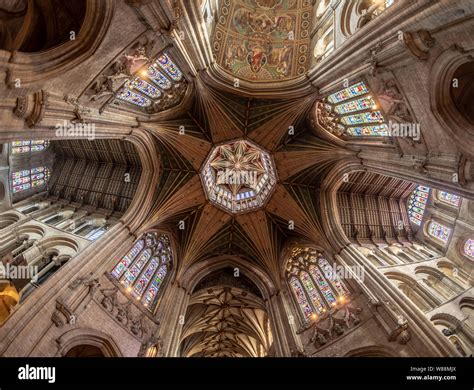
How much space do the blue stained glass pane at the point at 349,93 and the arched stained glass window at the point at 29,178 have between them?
58.9 ft

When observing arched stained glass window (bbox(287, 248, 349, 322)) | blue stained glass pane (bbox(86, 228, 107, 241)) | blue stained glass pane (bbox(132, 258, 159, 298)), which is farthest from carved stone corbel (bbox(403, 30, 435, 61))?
blue stained glass pane (bbox(132, 258, 159, 298))

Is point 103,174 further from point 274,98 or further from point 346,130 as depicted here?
point 346,130

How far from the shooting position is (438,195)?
15539 millimetres

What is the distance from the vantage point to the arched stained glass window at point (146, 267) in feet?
42.9

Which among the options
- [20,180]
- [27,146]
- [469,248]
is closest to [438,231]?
[469,248]

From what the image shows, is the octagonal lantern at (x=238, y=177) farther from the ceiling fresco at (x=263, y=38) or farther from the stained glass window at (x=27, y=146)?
the stained glass window at (x=27, y=146)

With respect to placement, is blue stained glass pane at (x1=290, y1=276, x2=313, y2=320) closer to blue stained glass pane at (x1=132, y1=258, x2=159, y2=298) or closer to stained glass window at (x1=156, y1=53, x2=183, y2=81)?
blue stained glass pane at (x1=132, y1=258, x2=159, y2=298)

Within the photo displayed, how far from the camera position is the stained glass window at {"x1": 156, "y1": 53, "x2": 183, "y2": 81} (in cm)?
1261

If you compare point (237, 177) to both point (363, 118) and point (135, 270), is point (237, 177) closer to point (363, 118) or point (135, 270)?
point (135, 270)

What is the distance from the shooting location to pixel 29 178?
1584 cm

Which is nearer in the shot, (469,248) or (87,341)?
(87,341)

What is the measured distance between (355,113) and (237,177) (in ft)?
32.1

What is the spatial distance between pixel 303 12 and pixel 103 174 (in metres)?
15.8

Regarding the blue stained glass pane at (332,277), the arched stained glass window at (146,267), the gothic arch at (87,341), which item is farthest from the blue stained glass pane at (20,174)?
the blue stained glass pane at (332,277)
